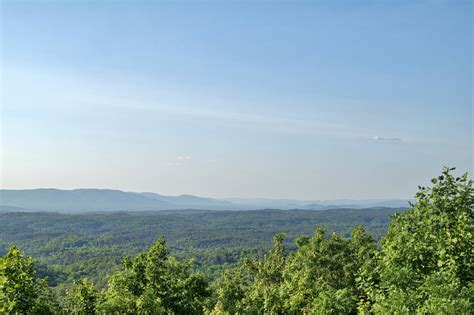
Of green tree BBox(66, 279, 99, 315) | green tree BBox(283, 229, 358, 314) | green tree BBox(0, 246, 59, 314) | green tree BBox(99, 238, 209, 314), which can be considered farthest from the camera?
green tree BBox(283, 229, 358, 314)

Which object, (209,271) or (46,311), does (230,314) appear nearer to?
(46,311)

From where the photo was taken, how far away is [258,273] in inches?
1575

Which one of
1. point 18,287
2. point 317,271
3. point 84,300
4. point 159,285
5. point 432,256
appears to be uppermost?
point 432,256

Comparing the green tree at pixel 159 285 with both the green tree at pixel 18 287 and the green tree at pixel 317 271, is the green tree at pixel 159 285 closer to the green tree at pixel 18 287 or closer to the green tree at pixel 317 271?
the green tree at pixel 18 287

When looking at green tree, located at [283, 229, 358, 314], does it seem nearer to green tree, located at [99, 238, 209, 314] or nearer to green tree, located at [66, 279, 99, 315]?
green tree, located at [99, 238, 209, 314]

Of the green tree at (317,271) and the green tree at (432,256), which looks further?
the green tree at (317,271)

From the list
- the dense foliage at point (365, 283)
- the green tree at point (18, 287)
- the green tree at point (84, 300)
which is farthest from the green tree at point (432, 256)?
the green tree at point (84, 300)

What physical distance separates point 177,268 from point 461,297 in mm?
14523

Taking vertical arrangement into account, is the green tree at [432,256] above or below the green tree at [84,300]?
above

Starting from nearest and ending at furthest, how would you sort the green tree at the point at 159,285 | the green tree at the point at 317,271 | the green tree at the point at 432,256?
the green tree at the point at 432,256 < the green tree at the point at 159,285 < the green tree at the point at 317,271

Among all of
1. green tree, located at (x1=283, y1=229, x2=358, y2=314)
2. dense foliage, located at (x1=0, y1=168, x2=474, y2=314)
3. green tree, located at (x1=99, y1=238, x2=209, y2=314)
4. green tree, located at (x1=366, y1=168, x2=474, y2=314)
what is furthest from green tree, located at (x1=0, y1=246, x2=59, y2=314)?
green tree, located at (x1=283, y1=229, x2=358, y2=314)

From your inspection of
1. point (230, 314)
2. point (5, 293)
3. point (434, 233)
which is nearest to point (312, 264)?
point (230, 314)

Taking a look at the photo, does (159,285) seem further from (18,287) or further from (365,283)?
(365,283)

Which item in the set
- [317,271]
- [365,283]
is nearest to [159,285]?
[365,283]
